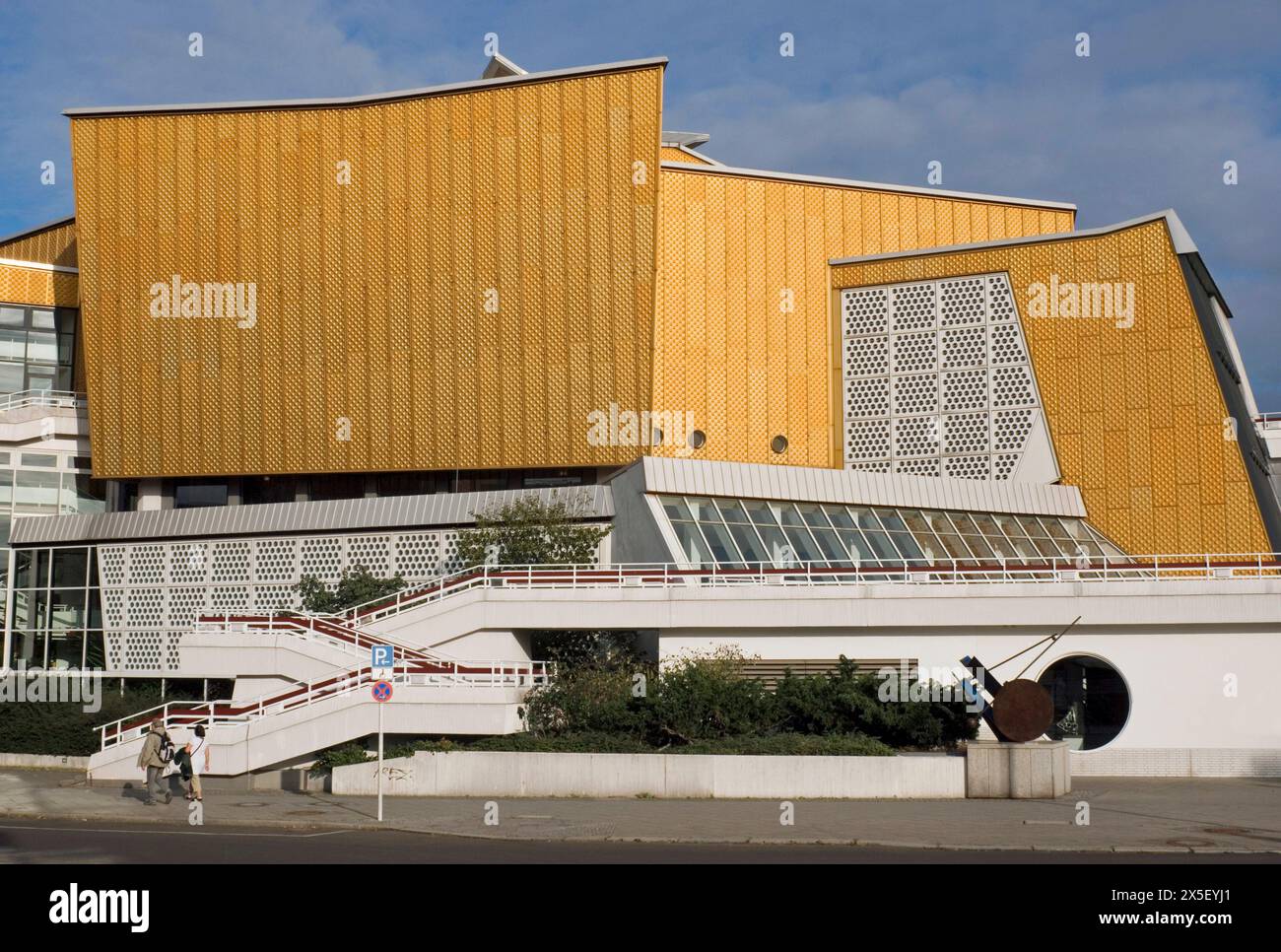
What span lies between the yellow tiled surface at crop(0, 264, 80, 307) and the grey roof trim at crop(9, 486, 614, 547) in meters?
9.74

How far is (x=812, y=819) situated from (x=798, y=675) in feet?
37.9

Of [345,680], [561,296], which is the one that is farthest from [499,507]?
[345,680]

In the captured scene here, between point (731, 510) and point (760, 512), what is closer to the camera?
point (731, 510)

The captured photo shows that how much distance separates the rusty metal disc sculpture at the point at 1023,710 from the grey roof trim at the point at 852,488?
17.5 metres

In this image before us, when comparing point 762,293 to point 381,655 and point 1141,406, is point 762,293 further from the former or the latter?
point 381,655

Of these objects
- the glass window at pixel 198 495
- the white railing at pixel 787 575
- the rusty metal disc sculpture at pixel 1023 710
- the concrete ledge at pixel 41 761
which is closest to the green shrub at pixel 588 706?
the white railing at pixel 787 575

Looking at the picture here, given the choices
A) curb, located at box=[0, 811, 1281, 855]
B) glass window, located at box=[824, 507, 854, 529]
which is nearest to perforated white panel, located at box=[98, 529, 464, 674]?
glass window, located at box=[824, 507, 854, 529]

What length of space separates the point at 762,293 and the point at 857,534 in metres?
11.0

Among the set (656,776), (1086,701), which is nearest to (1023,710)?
(656,776)

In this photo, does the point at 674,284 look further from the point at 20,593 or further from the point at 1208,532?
the point at 20,593

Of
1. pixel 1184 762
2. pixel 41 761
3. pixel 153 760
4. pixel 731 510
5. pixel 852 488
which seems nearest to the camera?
pixel 153 760

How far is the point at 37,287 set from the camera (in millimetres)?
58156

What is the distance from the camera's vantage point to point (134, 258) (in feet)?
172

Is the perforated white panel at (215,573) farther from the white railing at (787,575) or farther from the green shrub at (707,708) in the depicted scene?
the green shrub at (707,708)
